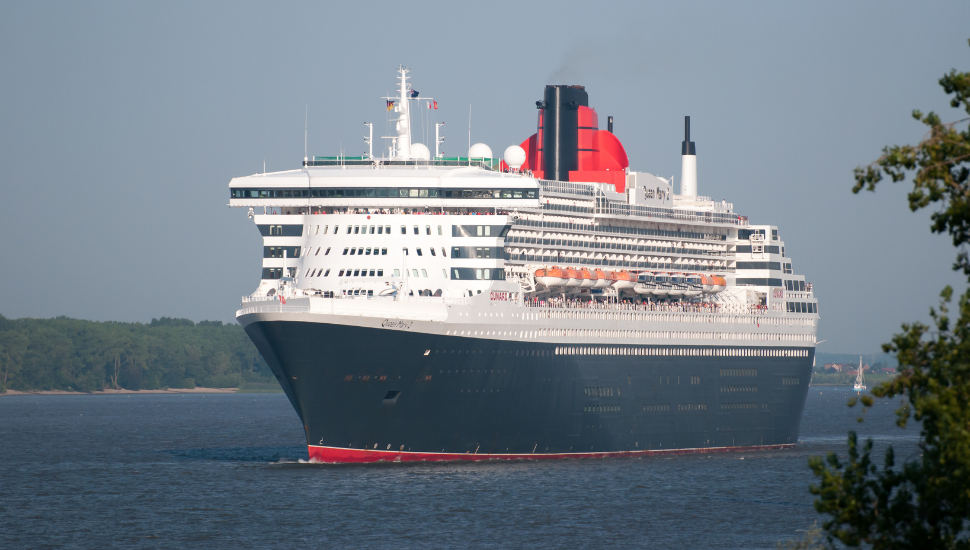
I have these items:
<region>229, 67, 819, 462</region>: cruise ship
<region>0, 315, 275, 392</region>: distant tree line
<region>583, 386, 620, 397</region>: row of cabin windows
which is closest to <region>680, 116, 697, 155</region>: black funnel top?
<region>229, 67, 819, 462</region>: cruise ship

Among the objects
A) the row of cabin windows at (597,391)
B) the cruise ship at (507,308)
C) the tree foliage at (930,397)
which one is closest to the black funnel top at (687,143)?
the cruise ship at (507,308)

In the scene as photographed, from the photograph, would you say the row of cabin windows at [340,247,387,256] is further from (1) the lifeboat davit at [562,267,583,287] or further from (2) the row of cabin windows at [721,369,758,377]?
(2) the row of cabin windows at [721,369,758,377]

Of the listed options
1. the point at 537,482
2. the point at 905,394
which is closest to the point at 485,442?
the point at 537,482

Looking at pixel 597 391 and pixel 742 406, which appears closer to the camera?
pixel 597 391

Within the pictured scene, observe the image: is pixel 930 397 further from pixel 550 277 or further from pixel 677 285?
pixel 677 285

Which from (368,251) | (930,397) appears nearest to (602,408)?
(368,251)

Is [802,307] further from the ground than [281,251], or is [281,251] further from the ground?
[281,251]
